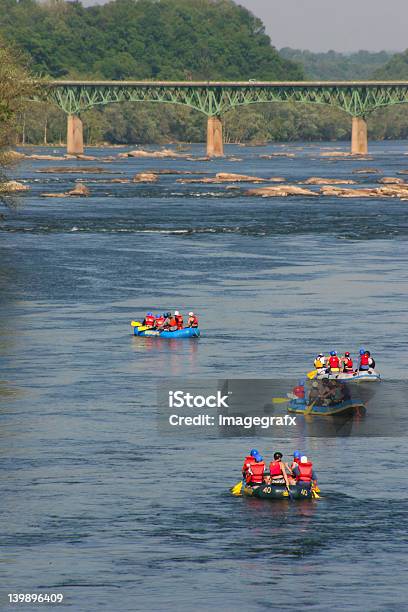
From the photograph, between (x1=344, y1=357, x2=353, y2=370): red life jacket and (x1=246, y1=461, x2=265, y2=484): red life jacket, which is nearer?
(x1=246, y1=461, x2=265, y2=484): red life jacket

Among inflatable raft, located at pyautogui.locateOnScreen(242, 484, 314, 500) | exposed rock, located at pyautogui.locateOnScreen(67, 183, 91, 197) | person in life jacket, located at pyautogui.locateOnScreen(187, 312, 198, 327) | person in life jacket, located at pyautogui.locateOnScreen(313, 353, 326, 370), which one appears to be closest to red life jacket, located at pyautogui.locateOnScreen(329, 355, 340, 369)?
person in life jacket, located at pyautogui.locateOnScreen(313, 353, 326, 370)

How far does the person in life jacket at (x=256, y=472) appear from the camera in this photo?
5019 cm

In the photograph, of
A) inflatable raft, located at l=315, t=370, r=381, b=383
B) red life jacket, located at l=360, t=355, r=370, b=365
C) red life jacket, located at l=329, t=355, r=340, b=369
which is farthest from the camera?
red life jacket, located at l=329, t=355, r=340, b=369

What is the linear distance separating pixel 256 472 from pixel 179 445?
774cm

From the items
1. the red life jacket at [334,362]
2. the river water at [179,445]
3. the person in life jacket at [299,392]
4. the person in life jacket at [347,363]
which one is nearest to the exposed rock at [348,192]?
the river water at [179,445]

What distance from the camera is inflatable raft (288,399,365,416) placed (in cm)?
6206

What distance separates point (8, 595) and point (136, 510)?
26.5 ft

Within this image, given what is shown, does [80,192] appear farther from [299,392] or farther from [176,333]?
[299,392]

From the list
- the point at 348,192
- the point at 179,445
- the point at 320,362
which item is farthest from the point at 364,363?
the point at 348,192

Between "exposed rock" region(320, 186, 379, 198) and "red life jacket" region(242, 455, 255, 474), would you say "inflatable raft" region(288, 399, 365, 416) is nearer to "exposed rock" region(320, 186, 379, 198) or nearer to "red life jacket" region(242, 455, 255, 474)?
"red life jacket" region(242, 455, 255, 474)

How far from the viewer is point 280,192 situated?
186 meters

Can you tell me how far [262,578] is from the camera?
142ft

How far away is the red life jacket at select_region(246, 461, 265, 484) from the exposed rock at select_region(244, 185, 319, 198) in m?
136

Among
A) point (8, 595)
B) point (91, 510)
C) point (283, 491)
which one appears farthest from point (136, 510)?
point (8, 595)
